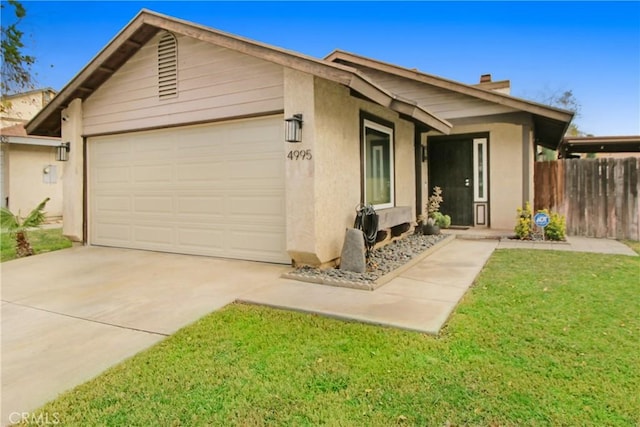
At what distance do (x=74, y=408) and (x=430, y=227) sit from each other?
8.29 meters

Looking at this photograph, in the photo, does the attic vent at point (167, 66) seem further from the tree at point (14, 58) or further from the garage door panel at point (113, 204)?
the garage door panel at point (113, 204)

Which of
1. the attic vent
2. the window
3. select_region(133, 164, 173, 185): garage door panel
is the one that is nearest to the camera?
the attic vent

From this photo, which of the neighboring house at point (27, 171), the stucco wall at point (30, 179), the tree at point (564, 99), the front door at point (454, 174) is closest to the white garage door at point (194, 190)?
the front door at point (454, 174)

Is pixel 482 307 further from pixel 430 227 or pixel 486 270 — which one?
pixel 430 227

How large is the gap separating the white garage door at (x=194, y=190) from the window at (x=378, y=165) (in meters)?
1.80

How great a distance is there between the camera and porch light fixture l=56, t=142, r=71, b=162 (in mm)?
8672

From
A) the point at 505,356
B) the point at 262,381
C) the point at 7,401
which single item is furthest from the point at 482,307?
the point at 7,401

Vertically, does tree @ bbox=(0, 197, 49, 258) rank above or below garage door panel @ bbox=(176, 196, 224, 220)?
below

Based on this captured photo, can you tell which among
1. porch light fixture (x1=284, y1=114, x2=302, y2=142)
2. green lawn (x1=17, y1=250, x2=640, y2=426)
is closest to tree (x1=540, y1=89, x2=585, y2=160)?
porch light fixture (x1=284, y1=114, x2=302, y2=142)

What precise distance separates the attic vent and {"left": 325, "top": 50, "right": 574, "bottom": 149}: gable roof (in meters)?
5.44

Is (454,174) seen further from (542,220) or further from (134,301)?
(134,301)

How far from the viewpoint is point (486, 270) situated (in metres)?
6.12

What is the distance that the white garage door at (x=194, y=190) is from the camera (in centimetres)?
667

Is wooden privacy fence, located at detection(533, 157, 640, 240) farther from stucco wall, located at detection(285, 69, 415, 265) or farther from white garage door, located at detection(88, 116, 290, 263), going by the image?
white garage door, located at detection(88, 116, 290, 263)
